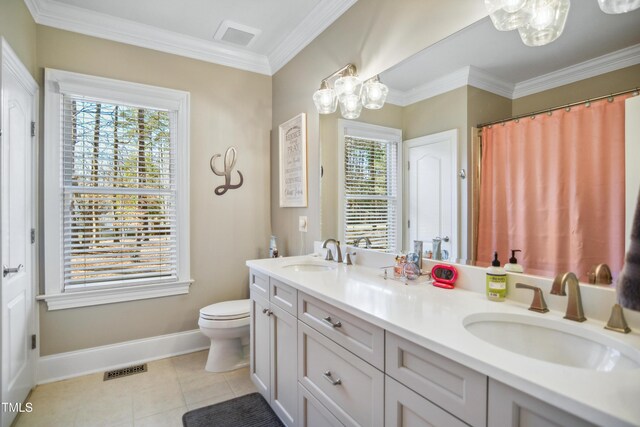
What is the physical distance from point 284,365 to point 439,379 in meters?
1.08

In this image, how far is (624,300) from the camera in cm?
58

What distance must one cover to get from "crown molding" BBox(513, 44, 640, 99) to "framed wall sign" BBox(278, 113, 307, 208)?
167cm

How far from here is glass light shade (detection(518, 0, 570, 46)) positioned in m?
1.15

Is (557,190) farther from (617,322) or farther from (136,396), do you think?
(136,396)

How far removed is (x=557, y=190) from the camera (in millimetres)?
1155

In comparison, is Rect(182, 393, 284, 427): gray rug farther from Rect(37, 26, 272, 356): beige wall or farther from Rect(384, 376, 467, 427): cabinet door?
Rect(384, 376, 467, 427): cabinet door

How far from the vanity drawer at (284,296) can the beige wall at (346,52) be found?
715 millimetres

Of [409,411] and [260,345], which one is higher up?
[409,411]

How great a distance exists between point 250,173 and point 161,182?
781 millimetres

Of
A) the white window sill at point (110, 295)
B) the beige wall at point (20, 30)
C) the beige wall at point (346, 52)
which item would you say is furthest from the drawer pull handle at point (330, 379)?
the beige wall at point (20, 30)

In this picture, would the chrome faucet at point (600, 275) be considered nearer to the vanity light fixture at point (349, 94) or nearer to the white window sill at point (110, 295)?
the vanity light fixture at point (349, 94)

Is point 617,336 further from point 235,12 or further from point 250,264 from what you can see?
point 235,12

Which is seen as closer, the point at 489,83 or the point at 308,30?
the point at 489,83

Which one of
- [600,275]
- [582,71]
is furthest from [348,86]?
[600,275]
